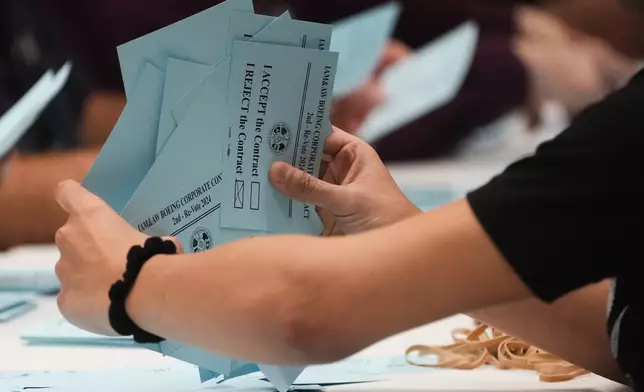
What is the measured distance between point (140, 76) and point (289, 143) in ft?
0.31

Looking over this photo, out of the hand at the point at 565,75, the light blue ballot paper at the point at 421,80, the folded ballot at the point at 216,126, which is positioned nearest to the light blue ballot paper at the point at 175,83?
the folded ballot at the point at 216,126

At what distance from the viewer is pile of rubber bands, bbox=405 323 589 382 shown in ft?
1.96

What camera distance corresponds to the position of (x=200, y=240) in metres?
0.54

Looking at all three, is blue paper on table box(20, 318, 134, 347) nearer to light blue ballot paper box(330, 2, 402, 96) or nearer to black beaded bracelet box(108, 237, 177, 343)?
black beaded bracelet box(108, 237, 177, 343)

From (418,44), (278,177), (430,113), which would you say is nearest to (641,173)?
(278,177)

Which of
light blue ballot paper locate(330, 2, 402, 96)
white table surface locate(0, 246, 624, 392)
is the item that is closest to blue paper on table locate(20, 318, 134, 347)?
white table surface locate(0, 246, 624, 392)

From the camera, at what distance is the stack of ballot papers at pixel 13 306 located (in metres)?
0.79

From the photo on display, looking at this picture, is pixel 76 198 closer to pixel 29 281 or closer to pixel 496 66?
pixel 29 281

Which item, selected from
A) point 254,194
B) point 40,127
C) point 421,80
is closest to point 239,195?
point 254,194

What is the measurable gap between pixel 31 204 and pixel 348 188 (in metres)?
0.66

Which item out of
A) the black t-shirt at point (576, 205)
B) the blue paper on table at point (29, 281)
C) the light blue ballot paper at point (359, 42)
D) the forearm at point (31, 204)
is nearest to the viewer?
the black t-shirt at point (576, 205)

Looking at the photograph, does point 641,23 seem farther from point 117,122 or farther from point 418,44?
point 117,122

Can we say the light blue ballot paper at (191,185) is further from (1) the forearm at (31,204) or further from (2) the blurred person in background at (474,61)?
(2) the blurred person in background at (474,61)

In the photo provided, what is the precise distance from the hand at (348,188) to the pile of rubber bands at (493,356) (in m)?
0.14
